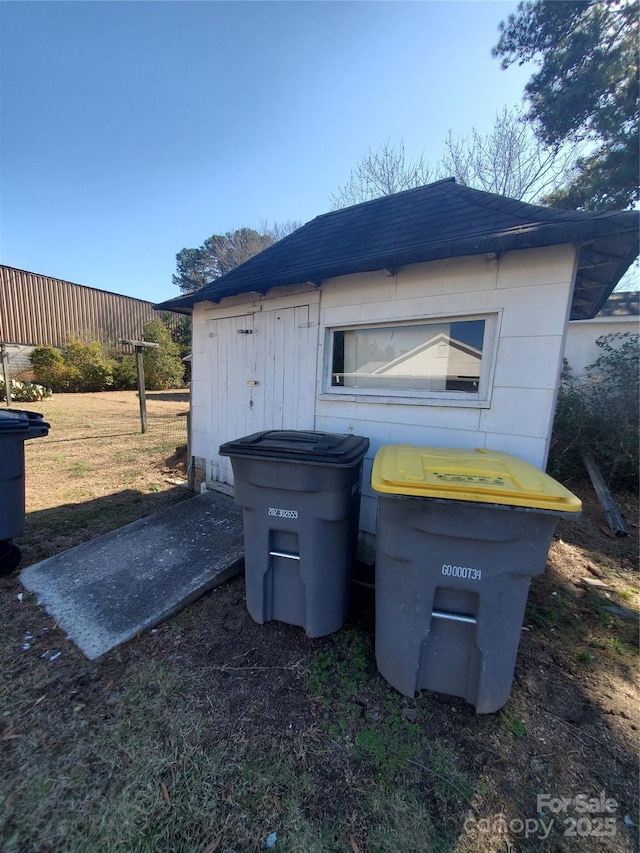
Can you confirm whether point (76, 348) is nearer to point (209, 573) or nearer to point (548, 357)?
point (209, 573)

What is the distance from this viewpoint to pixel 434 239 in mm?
2713

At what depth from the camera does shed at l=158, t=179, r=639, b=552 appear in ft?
7.88

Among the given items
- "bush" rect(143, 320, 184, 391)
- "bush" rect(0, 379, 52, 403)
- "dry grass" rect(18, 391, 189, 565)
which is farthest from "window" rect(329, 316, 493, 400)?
"bush" rect(143, 320, 184, 391)

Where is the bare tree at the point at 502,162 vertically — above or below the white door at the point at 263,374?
above

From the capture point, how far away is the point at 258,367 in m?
3.86

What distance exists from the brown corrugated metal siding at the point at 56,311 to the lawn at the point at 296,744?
20.5 meters

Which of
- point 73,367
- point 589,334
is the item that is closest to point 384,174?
point 589,334

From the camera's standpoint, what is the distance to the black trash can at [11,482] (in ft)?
8.81

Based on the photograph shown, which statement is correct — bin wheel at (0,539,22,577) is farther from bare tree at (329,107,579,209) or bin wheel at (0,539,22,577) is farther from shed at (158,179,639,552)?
bare tree at (329,107,579,209)

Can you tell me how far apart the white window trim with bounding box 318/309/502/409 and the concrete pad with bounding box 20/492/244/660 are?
5.87ft

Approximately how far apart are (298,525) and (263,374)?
2145 millimetres

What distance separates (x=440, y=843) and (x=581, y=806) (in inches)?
25.3

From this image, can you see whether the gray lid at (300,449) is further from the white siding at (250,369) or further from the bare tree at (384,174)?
the bare tree at (384,174)

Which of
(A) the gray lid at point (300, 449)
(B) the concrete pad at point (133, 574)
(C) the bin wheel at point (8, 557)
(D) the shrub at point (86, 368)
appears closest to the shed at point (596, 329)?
(A) the gray lid at point (300, 449)
